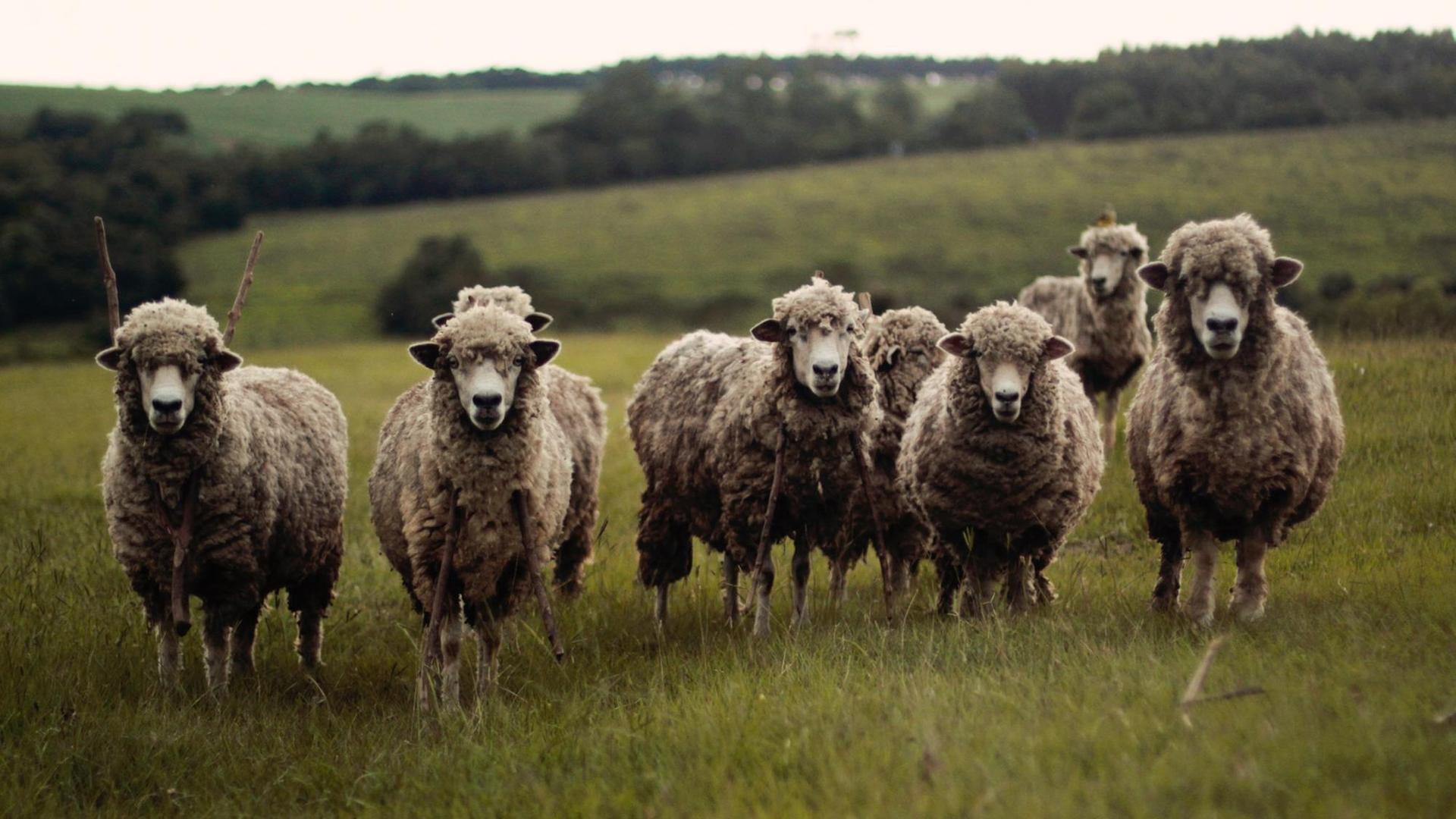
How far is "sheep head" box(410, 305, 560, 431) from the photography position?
574cm

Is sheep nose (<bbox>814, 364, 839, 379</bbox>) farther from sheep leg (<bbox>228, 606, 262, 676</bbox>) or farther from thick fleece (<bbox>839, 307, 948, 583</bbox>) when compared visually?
sheep leg (<bbox>228, 606, 262, 676</bbox>)

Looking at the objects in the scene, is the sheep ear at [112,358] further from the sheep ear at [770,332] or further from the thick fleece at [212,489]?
the sheep ear at [770,332]

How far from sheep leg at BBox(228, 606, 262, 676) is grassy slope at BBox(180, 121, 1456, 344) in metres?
23.6

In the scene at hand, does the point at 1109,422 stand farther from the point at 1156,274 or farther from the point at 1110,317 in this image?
the point at 1156,274

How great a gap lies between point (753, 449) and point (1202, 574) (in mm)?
2409

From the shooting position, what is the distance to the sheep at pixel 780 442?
6.65 metres

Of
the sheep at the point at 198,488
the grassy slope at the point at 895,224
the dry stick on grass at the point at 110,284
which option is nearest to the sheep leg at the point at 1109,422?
the sheep at the point at 198,488

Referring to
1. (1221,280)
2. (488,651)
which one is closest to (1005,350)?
(1221,280)

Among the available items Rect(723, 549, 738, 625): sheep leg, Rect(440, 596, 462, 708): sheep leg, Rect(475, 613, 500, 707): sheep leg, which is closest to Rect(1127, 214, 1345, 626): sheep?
Rect(723, 549, 738, 625): sheep leg

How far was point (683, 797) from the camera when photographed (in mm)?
4297

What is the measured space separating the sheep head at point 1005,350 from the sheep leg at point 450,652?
2.82 meters

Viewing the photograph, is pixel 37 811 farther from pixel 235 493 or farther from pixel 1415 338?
pixel 1415 338

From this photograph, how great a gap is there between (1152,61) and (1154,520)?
87.2ft

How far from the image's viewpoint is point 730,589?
7.54 m
